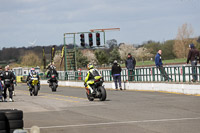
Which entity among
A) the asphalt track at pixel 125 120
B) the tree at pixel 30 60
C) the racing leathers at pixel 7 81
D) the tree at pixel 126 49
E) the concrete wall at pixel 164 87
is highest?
the tree at pixel 126 49

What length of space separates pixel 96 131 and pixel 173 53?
480 ft

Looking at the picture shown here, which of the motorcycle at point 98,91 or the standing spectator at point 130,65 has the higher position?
the standing spectator at point 130,65

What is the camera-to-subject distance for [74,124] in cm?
1205

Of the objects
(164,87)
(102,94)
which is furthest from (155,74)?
(102,94)

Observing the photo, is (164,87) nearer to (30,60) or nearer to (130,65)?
(130,65)

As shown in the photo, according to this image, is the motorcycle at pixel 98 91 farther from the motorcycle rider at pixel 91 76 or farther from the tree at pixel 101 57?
the tree at pixel 101 57

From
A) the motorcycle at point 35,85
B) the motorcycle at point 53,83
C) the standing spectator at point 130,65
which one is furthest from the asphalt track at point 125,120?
the motorcycle at point 53,83

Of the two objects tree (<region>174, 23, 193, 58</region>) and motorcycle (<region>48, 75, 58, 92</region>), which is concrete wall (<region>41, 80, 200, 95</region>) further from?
tree (<region>174, 23, 193, 58</region>)

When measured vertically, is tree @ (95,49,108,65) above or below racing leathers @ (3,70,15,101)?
above

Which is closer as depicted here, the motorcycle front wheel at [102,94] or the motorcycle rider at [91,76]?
the motorcycle front wheel at [102,94]

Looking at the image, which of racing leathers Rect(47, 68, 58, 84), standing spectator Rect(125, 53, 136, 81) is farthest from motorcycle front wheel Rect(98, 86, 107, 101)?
racing leathers Rect(47, 68, 58, 84)

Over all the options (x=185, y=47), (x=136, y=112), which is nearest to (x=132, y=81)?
(x=136, y=112)

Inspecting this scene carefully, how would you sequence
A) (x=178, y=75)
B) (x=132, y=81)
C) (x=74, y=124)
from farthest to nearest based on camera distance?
(x=132, y=81) < (x=178, y=75) < (x=74, y=124)

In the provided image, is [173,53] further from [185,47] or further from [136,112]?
[136,112]
